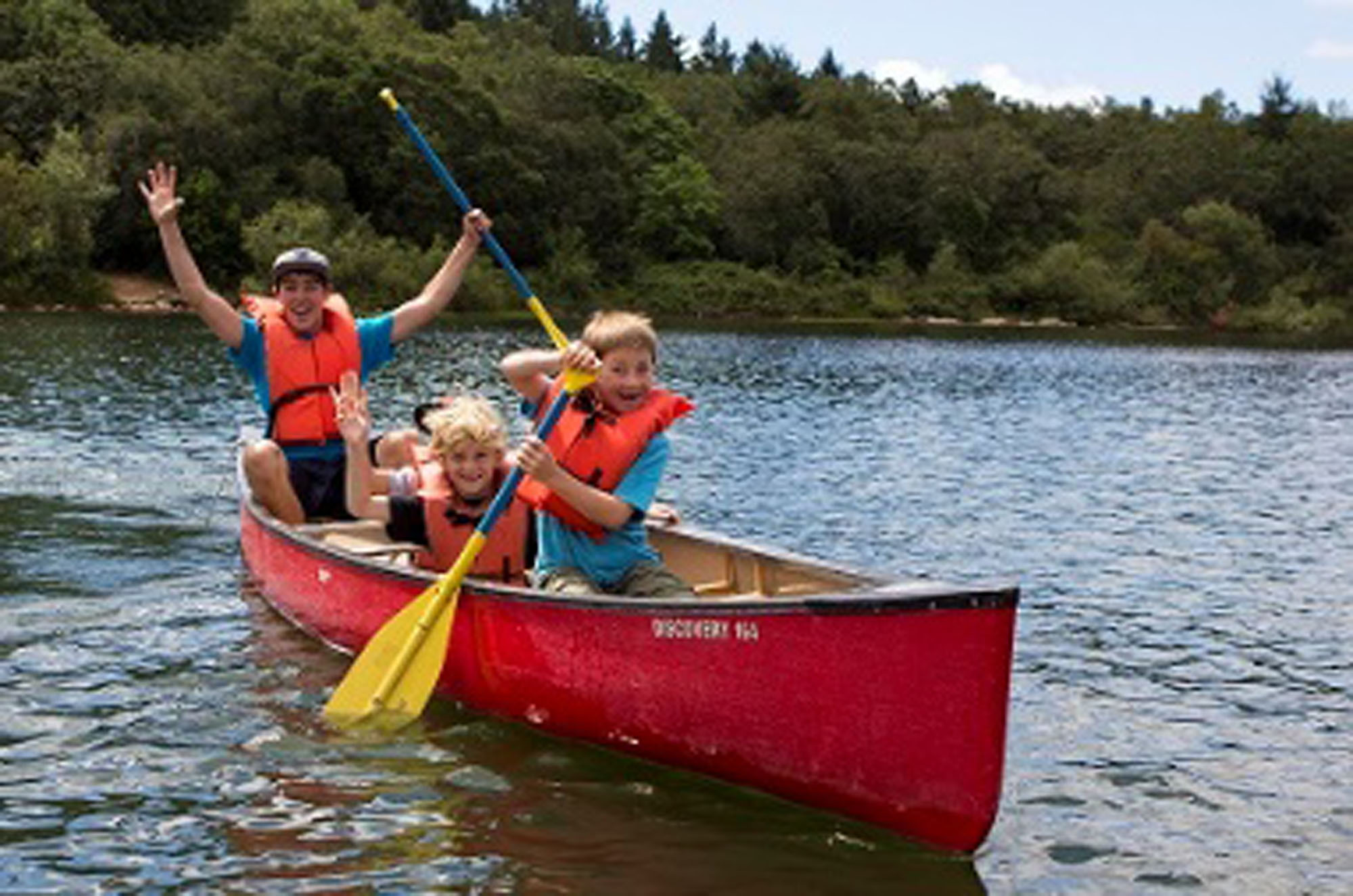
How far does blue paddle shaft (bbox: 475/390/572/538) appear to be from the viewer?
7285 millimetres

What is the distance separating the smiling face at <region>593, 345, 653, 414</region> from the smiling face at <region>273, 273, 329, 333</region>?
128 inches

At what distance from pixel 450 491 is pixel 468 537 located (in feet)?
0.84

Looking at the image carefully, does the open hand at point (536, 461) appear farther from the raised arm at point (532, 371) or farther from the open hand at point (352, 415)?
the open hand at point (352, 415)

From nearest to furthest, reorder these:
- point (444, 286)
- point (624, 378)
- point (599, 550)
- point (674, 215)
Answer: point (624, 378) < point (599, 550) < point (444, 286) < point (674, 215)

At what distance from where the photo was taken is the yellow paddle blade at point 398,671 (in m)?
7.68

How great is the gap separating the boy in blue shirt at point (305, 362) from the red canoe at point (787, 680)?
7.26 ft

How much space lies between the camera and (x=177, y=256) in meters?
9.35

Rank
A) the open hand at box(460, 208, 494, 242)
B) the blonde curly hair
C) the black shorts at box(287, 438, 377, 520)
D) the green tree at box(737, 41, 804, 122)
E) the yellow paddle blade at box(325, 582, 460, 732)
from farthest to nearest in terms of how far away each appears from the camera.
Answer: the green tree at box(737, 41, 804, 122), the black shorts at box(287, 438, 377, 520), the open hand at box(460, 208, 494, 242), the blonde curly hair, the yellow paddle blade at box(325, 582, 460, 732)

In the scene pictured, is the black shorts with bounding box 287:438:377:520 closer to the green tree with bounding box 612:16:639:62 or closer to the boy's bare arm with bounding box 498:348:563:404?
the boy's bare arm with bounding box 498:348:563:404

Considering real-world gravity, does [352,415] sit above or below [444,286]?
below

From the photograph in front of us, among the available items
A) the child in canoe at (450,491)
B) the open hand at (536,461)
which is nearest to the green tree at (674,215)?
the child in canoe at (450,491)

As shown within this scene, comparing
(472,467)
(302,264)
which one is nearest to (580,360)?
(472,467)

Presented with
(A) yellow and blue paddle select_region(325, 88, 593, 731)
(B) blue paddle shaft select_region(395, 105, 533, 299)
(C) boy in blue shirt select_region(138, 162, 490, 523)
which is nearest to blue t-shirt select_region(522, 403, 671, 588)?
(A) yellow and blue paddle select_region(325, 88, 593, 731)

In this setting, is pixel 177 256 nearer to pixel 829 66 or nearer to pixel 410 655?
pixel 410 655
